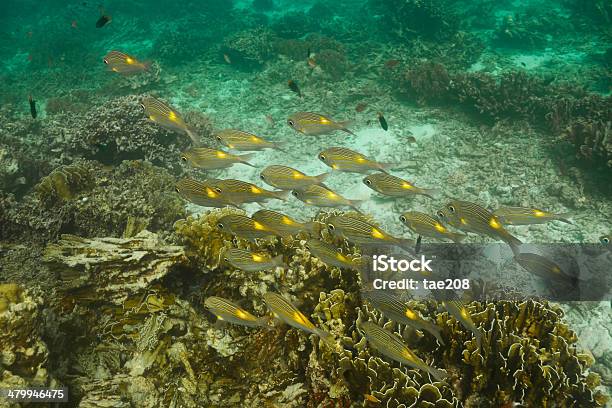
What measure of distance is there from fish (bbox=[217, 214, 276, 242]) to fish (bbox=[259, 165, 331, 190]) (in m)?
1.04

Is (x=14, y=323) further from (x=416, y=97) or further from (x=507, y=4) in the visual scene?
(x=507, y=4)

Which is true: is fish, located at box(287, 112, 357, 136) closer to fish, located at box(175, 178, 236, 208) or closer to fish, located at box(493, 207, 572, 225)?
fish, located at box(175, 178, 236, 208)

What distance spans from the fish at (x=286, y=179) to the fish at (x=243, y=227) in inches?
40.8

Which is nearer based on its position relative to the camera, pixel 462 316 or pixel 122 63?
pixel 462 316

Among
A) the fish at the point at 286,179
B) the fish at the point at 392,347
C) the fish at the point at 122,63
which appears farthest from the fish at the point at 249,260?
the fish at the point at 122,63

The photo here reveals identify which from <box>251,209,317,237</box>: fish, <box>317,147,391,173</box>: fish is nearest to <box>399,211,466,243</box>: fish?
<box>251,209,317,237</box>: fish

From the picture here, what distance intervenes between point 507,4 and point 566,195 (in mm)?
19520

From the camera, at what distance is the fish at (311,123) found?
568 cm

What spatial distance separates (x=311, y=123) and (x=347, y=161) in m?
0.96

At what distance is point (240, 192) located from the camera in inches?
169

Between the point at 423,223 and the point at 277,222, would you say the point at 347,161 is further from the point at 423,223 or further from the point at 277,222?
the point at 277,222

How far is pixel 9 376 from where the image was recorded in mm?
3211

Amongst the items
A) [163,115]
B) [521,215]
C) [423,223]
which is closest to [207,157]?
[163,115]

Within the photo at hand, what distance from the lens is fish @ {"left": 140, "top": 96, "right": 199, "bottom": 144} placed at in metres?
4.98
